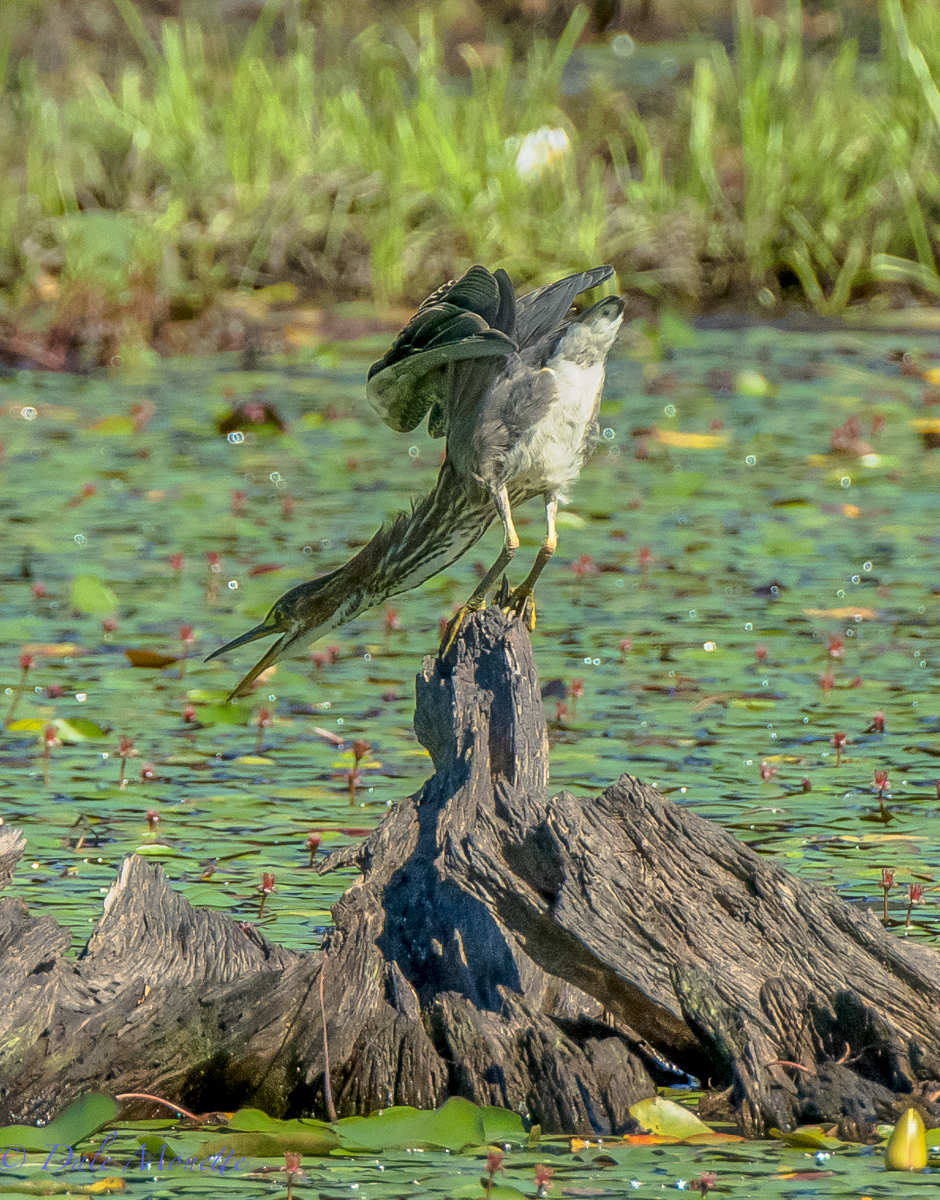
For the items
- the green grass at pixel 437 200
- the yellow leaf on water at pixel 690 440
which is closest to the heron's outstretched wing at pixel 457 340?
the yellow leaf on water at pixel 690 440

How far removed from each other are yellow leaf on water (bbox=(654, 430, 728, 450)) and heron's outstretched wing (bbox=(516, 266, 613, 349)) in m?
3.86

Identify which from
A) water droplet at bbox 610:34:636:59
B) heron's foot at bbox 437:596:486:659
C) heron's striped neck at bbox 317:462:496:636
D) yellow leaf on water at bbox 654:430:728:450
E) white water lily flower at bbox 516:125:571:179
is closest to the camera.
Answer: heron's foot at bbox 437:596:486:659

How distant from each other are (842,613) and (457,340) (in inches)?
→ 86.8

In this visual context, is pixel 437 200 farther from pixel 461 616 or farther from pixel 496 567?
pixel 461 616

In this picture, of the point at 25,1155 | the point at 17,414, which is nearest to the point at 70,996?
the point at 25,1155

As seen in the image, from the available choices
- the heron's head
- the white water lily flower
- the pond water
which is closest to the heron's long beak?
the heron's head

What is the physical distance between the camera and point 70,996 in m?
2.86

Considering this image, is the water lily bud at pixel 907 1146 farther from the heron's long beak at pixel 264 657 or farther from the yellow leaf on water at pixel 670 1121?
the heron's long beak at pixel 264 657

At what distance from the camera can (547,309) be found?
4105 millimetres

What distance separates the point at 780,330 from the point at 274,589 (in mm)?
5010

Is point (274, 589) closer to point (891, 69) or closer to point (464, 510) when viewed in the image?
point (464, 510)

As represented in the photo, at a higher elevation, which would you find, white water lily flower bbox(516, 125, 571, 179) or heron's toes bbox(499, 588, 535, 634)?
heron's toes bbox(499, 588, 535, 634)

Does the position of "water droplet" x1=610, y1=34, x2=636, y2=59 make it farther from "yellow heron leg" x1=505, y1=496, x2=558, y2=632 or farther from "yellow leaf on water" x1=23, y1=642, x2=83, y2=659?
"yellow heron leg" x1=505, y1=496, x2=558, y2=632

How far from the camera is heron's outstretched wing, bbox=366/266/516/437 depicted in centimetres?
389
